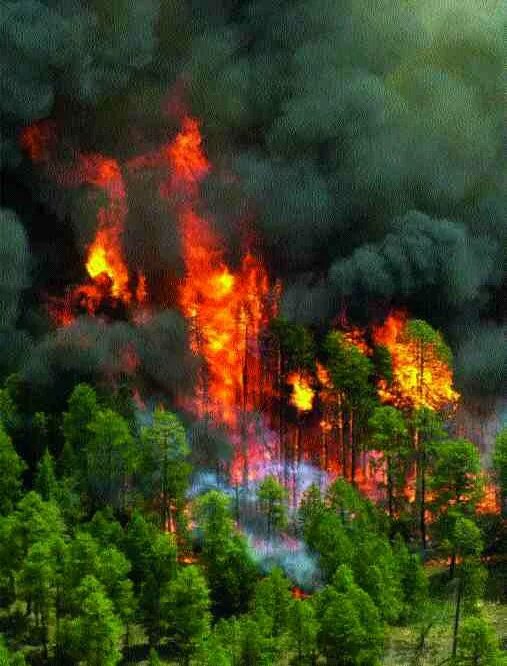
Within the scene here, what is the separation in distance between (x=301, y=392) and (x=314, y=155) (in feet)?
53.7

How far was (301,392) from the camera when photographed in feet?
275

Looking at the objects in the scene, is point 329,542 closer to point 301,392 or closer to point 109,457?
point 109,457

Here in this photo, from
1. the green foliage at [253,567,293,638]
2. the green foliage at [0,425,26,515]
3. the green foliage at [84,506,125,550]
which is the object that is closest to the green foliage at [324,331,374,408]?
the green foliage at [84,506,125,550]

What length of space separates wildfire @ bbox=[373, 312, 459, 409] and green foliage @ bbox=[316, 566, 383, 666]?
74.7ft

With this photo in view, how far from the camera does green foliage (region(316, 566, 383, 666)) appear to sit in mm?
56969

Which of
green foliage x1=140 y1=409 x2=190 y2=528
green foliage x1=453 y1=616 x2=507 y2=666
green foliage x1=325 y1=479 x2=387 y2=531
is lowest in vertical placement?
green foliage x1=453 y1=616 x2=507 y2=666

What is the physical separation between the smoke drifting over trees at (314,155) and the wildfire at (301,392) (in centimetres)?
626

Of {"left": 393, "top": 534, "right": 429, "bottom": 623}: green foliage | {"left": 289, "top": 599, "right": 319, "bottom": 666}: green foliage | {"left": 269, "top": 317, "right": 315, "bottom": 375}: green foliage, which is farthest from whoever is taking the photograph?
{"left": 269, "top": 317, "right": 315, "bottom": 375}: green foliage

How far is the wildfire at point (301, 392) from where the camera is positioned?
8344 cm

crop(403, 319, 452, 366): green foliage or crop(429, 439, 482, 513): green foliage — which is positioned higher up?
crop(403, 319, 452, 366): green foliage

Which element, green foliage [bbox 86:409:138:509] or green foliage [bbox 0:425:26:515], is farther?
green foliage [bbox 86:409:138:509]

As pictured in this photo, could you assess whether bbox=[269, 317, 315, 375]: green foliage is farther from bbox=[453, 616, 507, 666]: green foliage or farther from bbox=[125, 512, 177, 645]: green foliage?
bbox=[453, 616, 507, 666]: green foliage

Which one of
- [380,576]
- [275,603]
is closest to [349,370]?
[380,576]

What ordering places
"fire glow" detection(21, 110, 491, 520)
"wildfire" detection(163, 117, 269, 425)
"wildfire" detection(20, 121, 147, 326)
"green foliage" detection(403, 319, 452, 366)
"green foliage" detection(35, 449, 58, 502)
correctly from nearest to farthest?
1. "green foliage" detection(35, 449, 58, 502)
2. "green foliage" detection(403, 319, 452, 366)
3. "fire glow" detection(21, 110, 491, 520)
4. "wildfire" detection(163, 117, 269, 425)
5. "wildfire" detection(20, 121, 147, 326)
